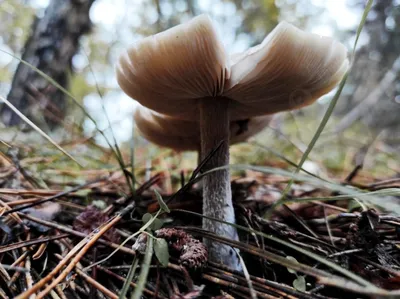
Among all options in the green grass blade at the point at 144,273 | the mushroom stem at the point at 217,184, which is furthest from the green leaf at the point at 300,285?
the green grass blade at the point at 144,273

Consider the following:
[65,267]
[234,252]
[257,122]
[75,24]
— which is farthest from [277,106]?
[75,24]

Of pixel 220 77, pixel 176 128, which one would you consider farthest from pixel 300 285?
pixel 176 128

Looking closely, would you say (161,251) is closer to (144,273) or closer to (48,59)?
(144,273)

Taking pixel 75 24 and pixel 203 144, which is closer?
pixel 203 144

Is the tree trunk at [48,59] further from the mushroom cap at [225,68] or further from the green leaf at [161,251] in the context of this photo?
the green leaf at [161,251]

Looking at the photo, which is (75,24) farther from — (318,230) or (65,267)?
(318,230)

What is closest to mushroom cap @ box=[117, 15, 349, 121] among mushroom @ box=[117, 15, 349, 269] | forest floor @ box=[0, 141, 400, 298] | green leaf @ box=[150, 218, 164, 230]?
mushroom @ box=[117, 15, 349, 269]

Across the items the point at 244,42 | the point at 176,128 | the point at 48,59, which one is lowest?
the point at 176,128

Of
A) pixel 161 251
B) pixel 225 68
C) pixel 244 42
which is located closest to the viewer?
pixel 161 251
